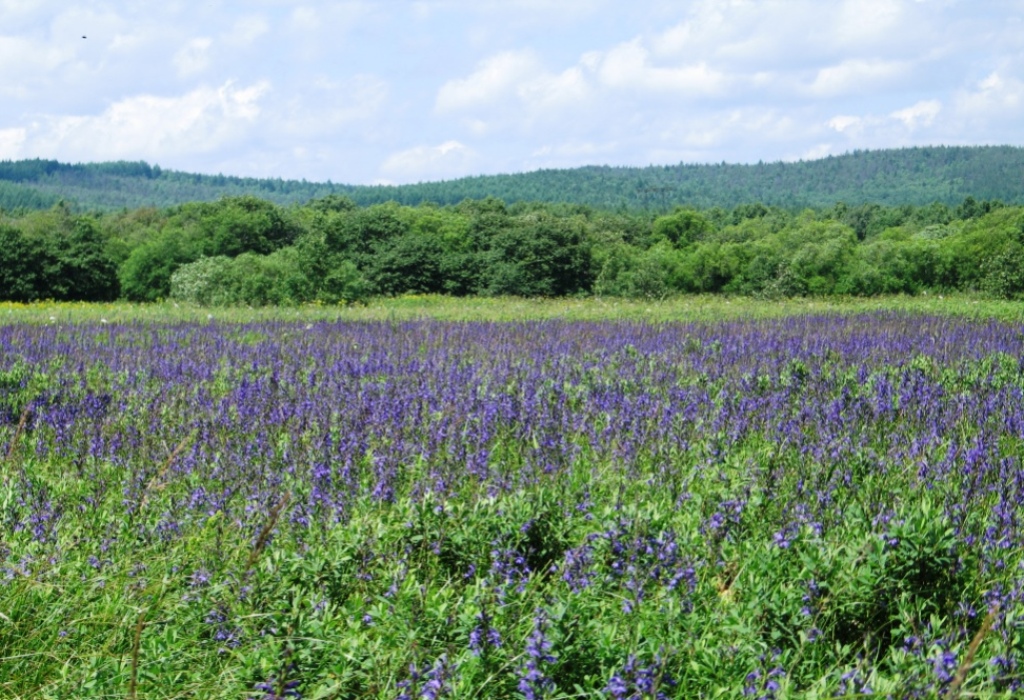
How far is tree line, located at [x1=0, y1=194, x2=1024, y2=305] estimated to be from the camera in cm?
3934

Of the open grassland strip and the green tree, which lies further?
the green tree

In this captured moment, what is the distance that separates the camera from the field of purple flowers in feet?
8.99

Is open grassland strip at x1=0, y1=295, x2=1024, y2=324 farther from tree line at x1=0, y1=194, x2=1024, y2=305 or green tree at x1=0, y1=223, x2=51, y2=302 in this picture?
green tree at x1=0, y1=223, x2=51, y2=302

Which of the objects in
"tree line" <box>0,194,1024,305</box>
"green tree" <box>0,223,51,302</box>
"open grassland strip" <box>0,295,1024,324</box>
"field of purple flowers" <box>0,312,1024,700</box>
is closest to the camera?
"field of purple flowers" <box>0,312,1024,700</box>

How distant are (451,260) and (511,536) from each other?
53896mm

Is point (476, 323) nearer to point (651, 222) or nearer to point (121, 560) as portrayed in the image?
point (121, 560)

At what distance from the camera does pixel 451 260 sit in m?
57.3

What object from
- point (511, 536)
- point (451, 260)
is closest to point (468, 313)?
point (511, 536)

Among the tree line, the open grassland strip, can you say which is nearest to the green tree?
the tree line

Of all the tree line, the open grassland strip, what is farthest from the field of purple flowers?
the tree line

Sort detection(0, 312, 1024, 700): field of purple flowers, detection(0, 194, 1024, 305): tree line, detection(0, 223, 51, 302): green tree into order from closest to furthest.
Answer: detection(0, 312, 1024, 700): field of purple flowers → detection(0, 194, 1024, 305): tree line → detection(0, 223, 51, 302): green tree

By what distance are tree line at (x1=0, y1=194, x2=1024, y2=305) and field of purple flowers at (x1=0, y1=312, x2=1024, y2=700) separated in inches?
827

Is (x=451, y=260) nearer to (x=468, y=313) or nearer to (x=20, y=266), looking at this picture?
(x=20, y=266)

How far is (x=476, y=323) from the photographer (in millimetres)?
16938
